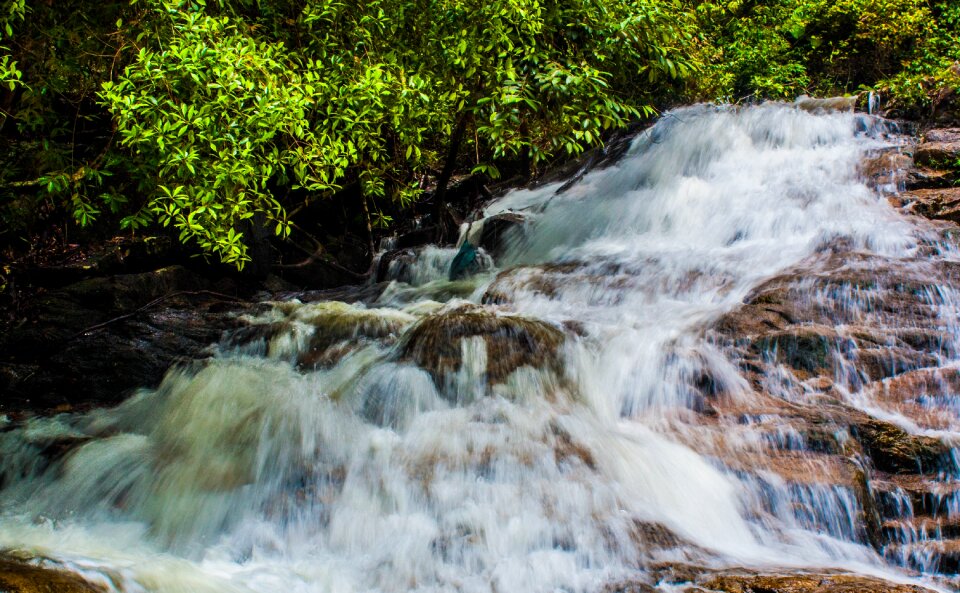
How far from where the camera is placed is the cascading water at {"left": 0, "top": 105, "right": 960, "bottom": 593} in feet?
11.0

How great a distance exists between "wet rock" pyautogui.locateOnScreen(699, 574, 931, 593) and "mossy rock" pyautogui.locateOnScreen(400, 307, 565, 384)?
216cm

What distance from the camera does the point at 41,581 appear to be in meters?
2.32

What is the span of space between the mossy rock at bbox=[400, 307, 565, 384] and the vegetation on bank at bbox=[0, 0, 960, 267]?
1440mm

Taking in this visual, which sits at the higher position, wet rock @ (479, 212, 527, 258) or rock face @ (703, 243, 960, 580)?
wet rock @ (479, 212, 527, 258)

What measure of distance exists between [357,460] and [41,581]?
201 centimetres

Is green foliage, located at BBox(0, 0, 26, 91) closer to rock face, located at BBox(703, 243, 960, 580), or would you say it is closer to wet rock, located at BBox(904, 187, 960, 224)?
rock face, located at BBox(703, 243, 960, 580)

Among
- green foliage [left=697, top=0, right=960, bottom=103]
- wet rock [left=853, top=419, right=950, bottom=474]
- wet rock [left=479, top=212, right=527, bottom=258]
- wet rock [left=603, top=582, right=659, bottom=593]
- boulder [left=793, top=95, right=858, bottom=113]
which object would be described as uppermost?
green foliage [left=697, top=0, right=960, bottom=103]

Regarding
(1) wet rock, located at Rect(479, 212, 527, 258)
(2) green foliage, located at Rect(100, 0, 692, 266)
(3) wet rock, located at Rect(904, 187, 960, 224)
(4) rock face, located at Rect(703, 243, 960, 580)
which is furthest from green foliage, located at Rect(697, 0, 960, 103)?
(4) rock face, located at Rect(703, 243, 960, 580)

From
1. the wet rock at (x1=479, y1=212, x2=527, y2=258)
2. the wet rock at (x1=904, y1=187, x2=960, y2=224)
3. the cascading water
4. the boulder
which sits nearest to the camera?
the cascading water

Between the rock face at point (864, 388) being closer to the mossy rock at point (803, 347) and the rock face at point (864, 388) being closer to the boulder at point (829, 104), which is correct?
the mossy rock at point (803, 347)

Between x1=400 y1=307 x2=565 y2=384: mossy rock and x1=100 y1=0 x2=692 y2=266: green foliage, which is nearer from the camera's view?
x1=100 y1=0 x2=692 y2=266: green foliage

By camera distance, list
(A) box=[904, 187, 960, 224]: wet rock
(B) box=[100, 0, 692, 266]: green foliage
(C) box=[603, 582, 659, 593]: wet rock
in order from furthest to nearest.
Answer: (A) box=[904, 187, 960, 224]: wet rock → (B) box=[100, 0, 692, 266]: green foliage → (C) box=[603, 582, 659, 593]: wet rock

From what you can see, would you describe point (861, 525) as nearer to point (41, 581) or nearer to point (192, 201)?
point (41, 581)

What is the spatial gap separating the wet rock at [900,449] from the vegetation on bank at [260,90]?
282cm
